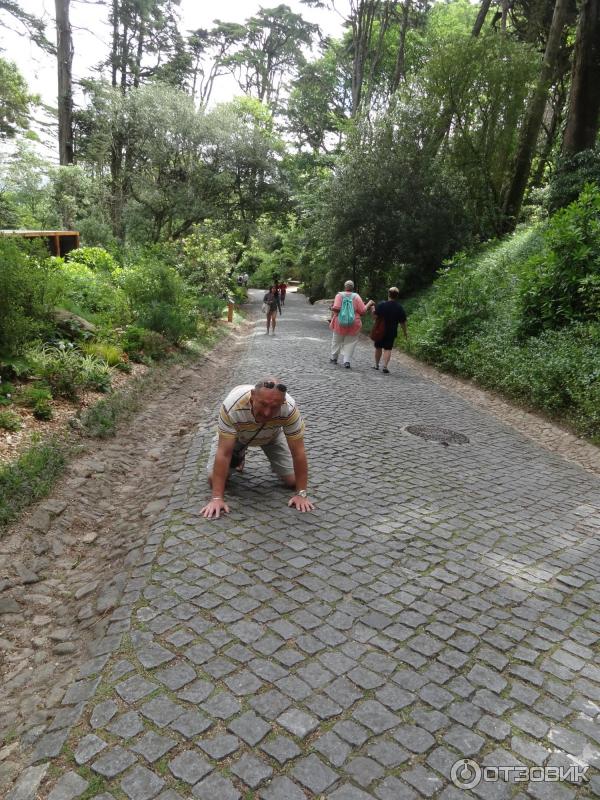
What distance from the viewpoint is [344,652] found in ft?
10.4

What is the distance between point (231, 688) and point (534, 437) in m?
6.85

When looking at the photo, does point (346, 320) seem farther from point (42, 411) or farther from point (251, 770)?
point (251, 770)

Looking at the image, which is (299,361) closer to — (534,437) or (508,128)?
(534,437)

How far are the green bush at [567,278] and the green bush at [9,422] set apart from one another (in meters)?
9.71

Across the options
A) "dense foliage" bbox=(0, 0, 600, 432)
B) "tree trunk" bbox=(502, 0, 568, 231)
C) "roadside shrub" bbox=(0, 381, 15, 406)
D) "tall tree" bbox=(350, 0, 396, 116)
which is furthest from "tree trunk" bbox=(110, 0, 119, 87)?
"roadside shrub" bbox=(0, 381, 15, 406)

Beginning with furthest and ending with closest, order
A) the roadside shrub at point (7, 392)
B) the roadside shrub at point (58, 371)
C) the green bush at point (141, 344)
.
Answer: the green bush at point (141, 344) < the roadside shrub at point (58, 371) < the roadside shrub at point (7, 392)

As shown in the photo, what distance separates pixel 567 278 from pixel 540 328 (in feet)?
3.63

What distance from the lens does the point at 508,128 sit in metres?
20.5

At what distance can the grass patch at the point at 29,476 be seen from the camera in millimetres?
4641

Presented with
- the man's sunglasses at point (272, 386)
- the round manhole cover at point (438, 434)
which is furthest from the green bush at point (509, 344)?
the man's sunglasses at point (272, 386)

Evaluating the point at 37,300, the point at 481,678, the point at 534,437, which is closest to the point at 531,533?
the point at 481,678

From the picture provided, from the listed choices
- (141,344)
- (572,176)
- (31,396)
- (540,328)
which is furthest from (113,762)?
(572,176)

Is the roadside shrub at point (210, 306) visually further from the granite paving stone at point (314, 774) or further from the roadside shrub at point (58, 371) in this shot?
the granite paving stone at point (314, 774)

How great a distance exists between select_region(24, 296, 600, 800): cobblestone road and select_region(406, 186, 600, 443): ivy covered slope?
340 centimetres
